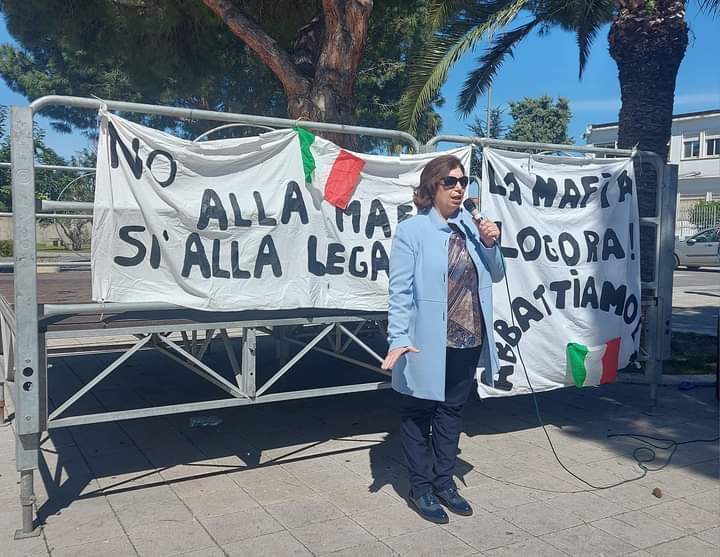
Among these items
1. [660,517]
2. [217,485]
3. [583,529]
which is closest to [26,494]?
[217,485]

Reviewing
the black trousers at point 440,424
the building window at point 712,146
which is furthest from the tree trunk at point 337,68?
the building window at point 712,146

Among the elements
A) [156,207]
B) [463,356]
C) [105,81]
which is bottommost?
[463,356]

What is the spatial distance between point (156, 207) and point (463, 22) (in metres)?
8.53

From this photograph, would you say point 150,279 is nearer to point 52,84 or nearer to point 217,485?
point 217,485

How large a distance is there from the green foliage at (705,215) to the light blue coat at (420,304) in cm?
3548

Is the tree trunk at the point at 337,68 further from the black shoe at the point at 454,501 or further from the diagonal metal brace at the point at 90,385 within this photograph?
Answer: the black shoe at the point at 454,501

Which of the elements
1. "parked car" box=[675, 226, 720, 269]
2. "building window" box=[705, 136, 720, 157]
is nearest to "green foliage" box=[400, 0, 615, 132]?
"parked car" box=[675, 226, 720, 269]

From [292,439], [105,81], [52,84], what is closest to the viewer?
[292,439]

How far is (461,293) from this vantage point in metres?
4.14

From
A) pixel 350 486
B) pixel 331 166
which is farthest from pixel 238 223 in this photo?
pixel 350 486

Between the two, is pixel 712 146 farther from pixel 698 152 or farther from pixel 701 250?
pixel 701 250

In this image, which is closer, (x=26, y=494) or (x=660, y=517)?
(x=26, y=494)

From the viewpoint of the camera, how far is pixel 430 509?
401cm

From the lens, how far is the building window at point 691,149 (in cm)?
4298
